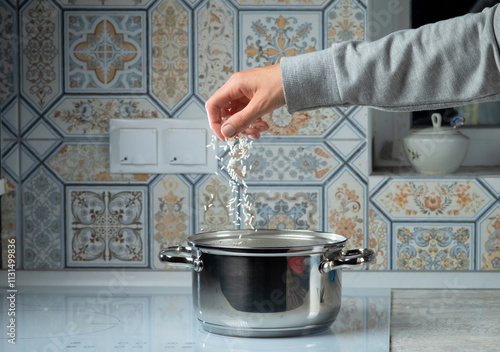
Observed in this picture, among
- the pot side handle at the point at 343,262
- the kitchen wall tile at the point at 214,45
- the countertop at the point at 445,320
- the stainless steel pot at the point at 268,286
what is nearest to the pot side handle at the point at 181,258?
the stainless steel pot at the point at 268,286

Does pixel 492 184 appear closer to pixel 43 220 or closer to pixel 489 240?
pixel 489 240

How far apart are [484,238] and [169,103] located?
0.61m

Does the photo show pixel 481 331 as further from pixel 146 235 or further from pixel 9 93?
pixel 9 93

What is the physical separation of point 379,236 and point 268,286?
0.43 metres

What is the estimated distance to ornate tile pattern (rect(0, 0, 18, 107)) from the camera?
1.22 meters

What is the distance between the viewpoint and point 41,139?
48.9 inches

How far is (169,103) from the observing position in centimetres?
122

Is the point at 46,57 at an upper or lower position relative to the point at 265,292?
upper

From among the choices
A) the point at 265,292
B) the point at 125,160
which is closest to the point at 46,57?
the point at 125,160

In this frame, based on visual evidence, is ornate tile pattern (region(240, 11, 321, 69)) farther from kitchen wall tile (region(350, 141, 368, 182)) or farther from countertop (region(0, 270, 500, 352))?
countertop (region(0, 270, 500, 352))

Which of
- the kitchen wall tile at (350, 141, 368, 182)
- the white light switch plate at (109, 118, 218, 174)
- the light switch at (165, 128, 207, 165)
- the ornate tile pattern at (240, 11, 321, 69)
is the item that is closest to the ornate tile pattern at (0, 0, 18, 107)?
the white light switch plate at (109, 118, 218, 174)

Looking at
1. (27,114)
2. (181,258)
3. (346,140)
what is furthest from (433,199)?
(27,114)

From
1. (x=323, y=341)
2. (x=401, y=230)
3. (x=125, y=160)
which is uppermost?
(x=125, y=160)

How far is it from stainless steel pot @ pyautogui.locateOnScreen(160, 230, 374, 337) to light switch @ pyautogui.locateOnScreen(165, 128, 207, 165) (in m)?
0.34
